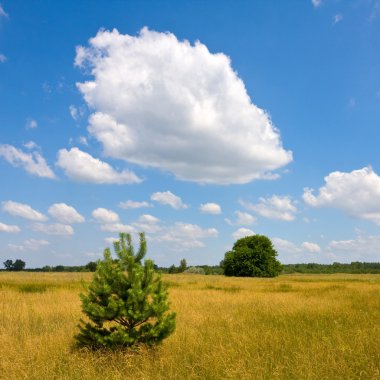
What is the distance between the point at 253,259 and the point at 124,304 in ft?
200

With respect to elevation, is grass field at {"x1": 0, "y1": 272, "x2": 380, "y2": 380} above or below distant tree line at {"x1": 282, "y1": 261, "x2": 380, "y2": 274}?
below

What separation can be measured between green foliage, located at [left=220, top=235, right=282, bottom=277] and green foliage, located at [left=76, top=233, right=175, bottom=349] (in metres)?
58.5

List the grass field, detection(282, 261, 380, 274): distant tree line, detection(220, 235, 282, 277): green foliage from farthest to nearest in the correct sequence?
detection(282, 261, 380, 274): distant tree line
detection(220, 235, 282, 277): green foliage
the grass field

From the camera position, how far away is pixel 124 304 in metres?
6.96

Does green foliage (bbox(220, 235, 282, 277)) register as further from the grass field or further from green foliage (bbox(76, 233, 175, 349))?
green foliage (bbox(76, 233, 175, 349))

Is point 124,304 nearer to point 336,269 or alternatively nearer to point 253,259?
point 253,259

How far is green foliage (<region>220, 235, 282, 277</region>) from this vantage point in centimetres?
6481

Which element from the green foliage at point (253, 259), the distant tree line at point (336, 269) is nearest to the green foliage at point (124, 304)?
the green foliage at point (253, 259)

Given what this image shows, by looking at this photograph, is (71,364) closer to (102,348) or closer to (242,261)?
(102,348)

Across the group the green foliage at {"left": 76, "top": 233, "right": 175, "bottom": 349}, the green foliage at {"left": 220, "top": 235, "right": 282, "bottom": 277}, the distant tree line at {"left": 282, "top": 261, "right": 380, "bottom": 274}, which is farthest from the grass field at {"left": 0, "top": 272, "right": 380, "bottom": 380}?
the distant tree line at {"left": 282, "top": 261, "right": 380, "bottom": 274}

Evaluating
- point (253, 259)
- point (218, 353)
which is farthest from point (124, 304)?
point (253, 259)

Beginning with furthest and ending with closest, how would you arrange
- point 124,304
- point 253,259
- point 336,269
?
point 336,269
point 253,259
point 124,304

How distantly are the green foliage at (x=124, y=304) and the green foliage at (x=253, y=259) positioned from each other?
192ft

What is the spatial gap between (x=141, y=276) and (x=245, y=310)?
7.96 metres
